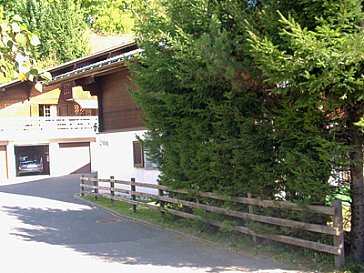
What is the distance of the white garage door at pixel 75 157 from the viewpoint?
36.7m

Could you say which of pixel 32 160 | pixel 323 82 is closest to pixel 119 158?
pixel 323 82

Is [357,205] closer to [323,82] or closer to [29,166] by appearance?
[323,82]

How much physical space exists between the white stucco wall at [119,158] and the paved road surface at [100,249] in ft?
11.7

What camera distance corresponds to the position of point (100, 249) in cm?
1009

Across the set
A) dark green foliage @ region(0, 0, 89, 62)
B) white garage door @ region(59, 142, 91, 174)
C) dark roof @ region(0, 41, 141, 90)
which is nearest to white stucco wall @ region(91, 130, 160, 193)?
dark roof @ region(0, 41, 141, 90)

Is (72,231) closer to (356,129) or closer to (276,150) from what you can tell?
(276,150)

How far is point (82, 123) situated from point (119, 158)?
17335mm

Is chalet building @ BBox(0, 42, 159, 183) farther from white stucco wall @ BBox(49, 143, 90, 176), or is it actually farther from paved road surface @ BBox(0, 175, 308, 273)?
paved road surface @ BBox(0, 175, 308, 273)

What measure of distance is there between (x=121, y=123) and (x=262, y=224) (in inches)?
498

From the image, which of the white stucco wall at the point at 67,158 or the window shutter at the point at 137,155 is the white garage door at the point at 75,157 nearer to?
the white stucco wall at the point at 67,158

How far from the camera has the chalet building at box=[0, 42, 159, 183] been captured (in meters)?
20.0

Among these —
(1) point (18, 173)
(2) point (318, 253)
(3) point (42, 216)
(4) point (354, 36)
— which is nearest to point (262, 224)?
(2) point (318, 253)

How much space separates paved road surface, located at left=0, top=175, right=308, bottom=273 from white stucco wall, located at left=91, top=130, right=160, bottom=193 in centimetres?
356

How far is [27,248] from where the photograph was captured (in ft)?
34.1
